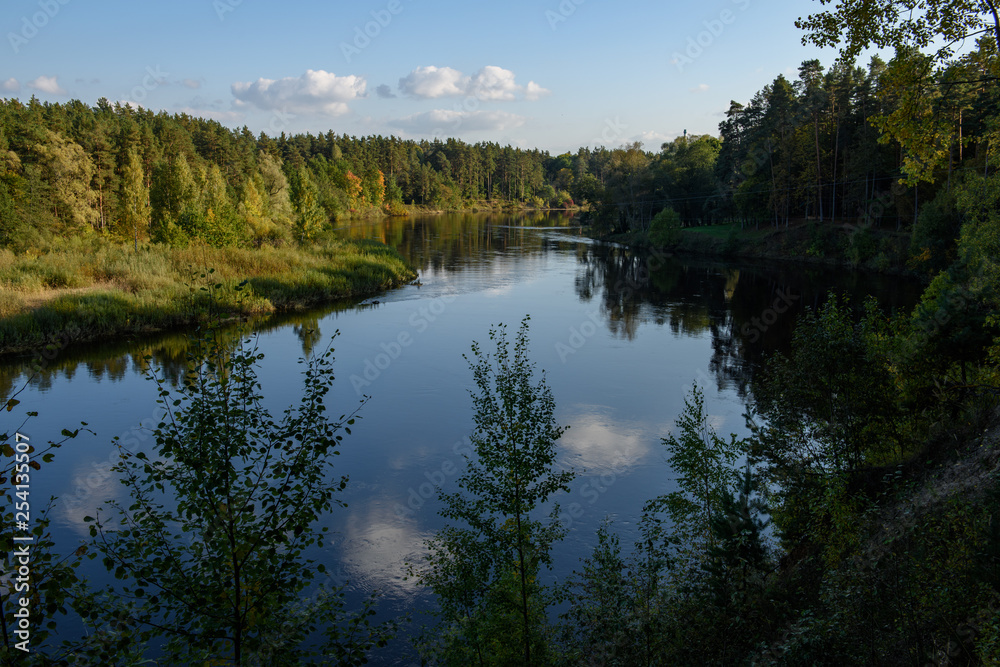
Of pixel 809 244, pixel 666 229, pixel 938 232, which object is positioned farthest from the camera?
pixel 666 229

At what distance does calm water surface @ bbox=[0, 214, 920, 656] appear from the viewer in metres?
16.9

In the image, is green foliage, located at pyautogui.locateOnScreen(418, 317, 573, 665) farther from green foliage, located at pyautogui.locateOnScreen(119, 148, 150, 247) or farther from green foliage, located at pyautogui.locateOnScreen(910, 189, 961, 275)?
green foliage, located at pyautogui.locateOnScreen(119, 148, 150, 247)

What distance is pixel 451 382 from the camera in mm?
28438

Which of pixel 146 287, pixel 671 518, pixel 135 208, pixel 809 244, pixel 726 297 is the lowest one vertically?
pixel 671 518

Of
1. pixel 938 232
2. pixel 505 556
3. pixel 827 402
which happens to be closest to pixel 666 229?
pixel 938 232

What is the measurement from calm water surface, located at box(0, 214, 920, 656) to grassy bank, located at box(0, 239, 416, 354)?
6.63ft

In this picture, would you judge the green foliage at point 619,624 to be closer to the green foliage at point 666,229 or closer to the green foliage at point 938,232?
the green foliage at point 938,232

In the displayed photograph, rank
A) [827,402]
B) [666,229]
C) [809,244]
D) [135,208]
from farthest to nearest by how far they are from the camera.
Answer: [666,229] < [809,244] < [135,208] < [827,402]

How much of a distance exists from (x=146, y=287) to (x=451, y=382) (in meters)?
21.3

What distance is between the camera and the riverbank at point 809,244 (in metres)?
54.2

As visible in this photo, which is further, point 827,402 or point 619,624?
point 827,402

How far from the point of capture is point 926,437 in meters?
15.7

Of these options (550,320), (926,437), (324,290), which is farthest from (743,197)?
(926,437)

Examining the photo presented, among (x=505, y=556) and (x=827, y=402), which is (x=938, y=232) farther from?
(x=505, y=556)
